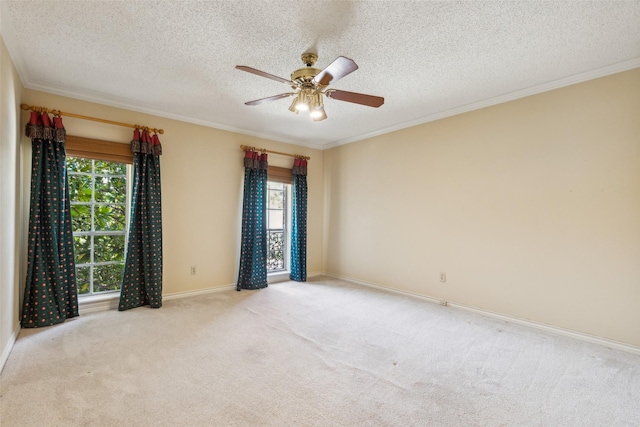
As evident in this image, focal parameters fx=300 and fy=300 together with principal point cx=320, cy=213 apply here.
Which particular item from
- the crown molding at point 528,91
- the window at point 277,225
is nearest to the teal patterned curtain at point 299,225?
the window at point 277,225

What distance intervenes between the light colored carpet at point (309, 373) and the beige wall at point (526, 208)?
437mm

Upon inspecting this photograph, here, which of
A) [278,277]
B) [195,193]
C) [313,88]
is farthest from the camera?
[278,277]

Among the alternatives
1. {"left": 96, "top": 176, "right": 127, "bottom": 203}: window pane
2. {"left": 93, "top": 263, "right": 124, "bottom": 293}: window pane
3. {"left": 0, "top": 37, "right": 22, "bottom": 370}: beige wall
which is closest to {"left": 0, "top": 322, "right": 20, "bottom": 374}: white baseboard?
{"left": 0, "top": 37, "right": 22, "bottom": 370}: beige wall

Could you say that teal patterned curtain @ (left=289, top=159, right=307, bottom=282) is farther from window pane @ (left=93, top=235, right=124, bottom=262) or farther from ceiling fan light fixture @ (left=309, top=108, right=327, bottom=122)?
window pane @ (left=93, top=235, right=124, bottom=262)

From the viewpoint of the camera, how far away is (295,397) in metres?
1.91

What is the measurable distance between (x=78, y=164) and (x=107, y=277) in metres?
1.37

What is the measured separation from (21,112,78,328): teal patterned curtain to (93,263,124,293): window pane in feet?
1.27

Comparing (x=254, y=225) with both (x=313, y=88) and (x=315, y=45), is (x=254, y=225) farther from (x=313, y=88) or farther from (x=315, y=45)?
(x=315, y=45)

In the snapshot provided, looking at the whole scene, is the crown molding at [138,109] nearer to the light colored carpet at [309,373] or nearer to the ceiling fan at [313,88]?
the ceiling fan at [313,88]

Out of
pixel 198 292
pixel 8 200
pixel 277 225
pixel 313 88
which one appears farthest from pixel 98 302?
pixel 313 88

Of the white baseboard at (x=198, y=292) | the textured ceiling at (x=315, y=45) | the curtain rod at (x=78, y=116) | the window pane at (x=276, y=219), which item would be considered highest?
the textured ceiling at (x=315, y=45)

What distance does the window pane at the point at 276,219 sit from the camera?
5188 mm

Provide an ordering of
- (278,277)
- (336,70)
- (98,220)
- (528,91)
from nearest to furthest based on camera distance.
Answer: (336,70)
(528,91)
(98,220)
(278,277)

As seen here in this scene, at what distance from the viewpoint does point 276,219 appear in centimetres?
526
